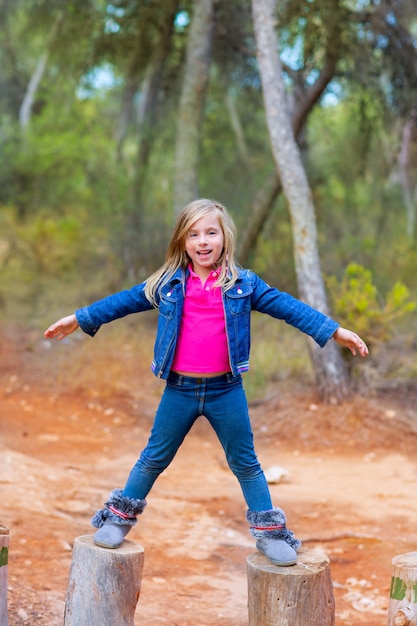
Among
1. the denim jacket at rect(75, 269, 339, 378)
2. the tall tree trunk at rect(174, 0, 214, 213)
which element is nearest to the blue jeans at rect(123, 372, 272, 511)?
the denim jacket at rect(75, 269, 339, 378)

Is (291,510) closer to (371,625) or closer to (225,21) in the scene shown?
(371,625)

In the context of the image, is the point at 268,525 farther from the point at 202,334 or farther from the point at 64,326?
the point at 64,326

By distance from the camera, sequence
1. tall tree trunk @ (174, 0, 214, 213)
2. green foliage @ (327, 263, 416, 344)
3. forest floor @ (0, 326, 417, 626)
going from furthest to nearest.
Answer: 1. tall tree trunk @ (174, 0, 214, 213)
2. green foliage @ (327, 263, 416, 344)
3. forest floor @ (0, 326, 417, 626)

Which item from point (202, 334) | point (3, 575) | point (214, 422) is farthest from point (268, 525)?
point (3, 575)

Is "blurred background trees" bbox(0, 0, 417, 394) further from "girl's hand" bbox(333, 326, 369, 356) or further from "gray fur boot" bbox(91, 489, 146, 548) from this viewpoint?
"gray fur boot" bbox(91, 489, 146, 548)

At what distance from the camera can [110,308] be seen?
344 centimetres

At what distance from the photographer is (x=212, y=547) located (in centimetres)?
517

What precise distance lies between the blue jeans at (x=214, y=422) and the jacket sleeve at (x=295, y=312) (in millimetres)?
335

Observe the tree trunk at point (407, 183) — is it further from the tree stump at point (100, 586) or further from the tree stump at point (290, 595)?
the tree stump at point (100, 586)

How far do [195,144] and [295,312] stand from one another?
679 cm

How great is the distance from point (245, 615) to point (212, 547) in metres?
0.98

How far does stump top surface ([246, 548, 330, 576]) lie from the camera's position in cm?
322

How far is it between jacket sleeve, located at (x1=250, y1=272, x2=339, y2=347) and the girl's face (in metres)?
0.20

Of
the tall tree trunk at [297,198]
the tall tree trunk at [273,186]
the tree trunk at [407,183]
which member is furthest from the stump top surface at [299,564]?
the tree trunk at [407,183]
